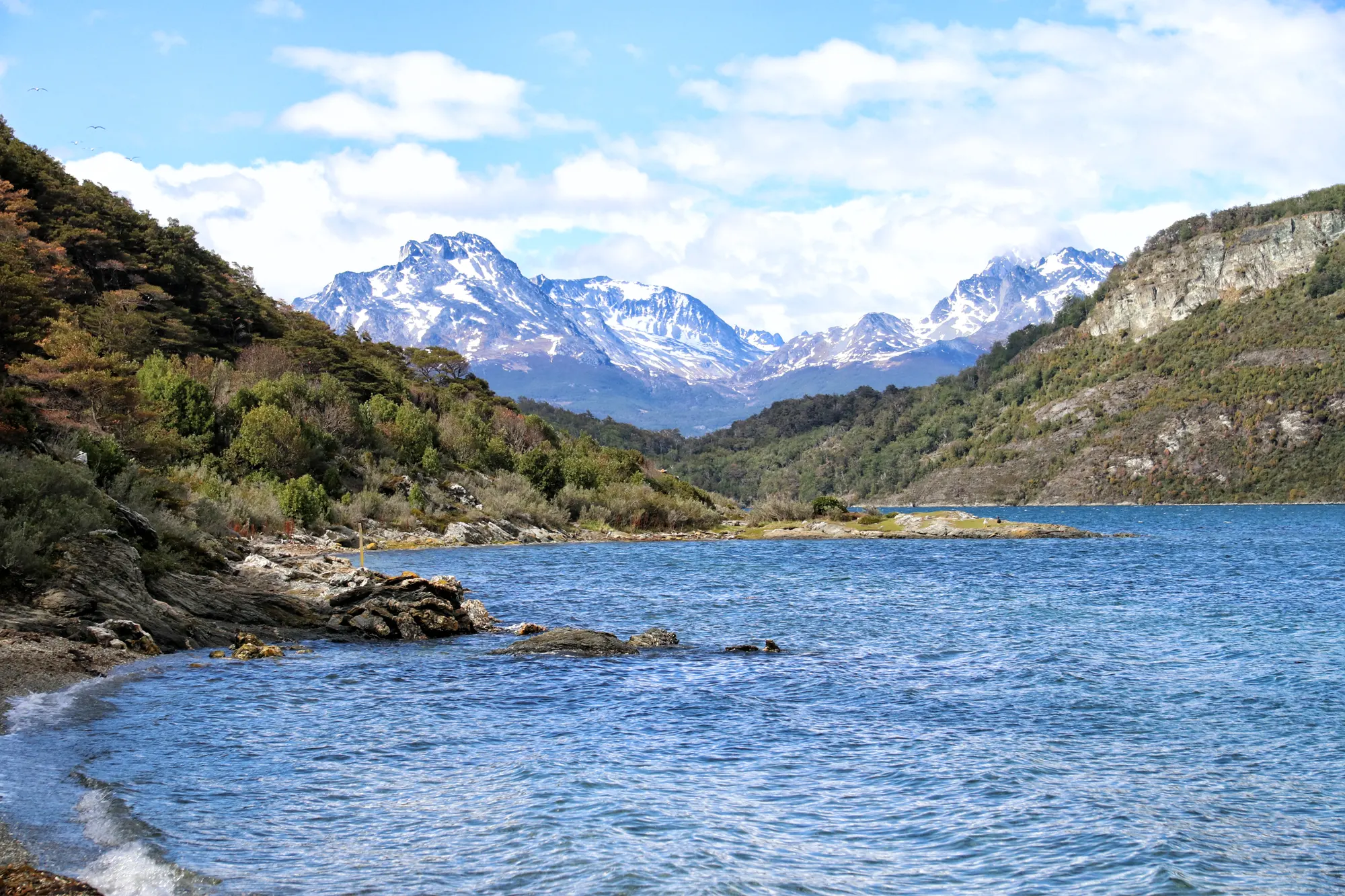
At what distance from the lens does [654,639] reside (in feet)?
84.7

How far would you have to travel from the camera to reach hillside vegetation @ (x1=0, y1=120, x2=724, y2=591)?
29516 mm

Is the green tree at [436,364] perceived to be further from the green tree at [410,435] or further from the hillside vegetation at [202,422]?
the green tree at [410,435]

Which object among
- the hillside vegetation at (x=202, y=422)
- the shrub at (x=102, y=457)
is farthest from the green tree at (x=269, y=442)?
the shrub at (x=102, y=457)

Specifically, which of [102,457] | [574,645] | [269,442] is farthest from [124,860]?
[269,442]

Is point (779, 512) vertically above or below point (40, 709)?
above

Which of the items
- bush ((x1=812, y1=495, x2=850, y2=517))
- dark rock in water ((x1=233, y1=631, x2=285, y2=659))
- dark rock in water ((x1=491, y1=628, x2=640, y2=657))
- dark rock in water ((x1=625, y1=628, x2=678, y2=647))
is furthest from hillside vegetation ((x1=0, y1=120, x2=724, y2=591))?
dark rock in water ((x1=625, y1=628, x2=678, y2=647))

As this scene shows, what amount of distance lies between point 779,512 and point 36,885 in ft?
312

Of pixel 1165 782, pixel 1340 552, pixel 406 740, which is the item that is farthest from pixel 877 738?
pixel 1340 552

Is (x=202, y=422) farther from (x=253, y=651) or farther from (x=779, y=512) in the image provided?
(x=779, y=512)

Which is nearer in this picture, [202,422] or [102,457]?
[102,457]

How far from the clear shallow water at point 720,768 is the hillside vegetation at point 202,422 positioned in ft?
27.4

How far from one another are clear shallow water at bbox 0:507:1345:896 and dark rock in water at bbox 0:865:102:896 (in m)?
0.52

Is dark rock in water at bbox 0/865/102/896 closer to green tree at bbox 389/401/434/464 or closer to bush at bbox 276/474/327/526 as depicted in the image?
bush at bbox 276/474/327/526

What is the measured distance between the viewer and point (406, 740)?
50.7 ft
